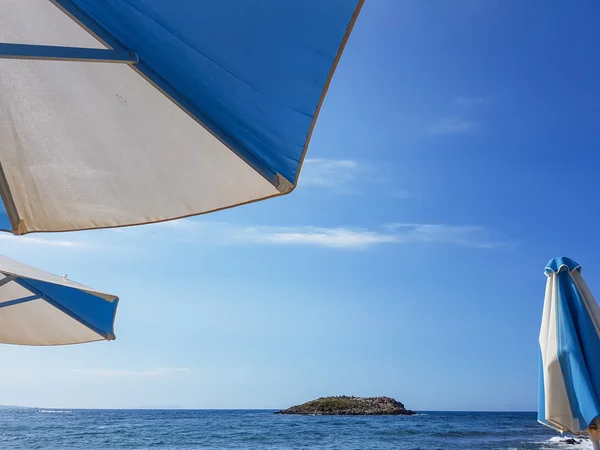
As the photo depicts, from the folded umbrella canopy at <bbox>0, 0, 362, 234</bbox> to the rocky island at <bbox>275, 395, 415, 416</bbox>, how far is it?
65.1m

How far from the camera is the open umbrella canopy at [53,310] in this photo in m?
4.55

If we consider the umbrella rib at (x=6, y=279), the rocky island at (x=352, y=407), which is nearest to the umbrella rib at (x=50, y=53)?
the umbrella rib at (x=6, y=279)

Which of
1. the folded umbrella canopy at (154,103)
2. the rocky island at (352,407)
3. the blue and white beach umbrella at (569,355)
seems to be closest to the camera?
the folded umbrella canopy at (154,103)

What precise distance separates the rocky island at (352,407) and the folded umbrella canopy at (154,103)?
65.1m

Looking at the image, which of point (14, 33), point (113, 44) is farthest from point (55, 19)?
point (113, 44)

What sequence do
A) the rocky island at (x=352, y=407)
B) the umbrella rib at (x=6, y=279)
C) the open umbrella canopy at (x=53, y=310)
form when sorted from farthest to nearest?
the rocky island at (x=352, y=407)
the open umbrella canopy at (x=53, y=310)
the umbrella rib at (x=6, y=279)

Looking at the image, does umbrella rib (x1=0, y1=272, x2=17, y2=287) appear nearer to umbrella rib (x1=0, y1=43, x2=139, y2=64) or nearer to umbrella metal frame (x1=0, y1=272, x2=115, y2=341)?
umbrella metal frame (x1=0, y1=272, x2=115, y2=341)

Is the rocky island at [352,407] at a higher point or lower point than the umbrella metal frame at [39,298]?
higher

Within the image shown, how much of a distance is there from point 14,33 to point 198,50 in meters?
1.10

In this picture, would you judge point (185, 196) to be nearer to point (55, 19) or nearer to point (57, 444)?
point (55, 19)

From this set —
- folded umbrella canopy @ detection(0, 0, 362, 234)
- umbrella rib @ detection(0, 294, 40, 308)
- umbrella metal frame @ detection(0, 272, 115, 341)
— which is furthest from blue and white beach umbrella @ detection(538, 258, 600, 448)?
umbrella rib @ detection(0, 294, 40, 308)

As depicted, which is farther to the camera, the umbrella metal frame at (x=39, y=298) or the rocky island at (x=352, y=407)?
the rocky island at (x=352, y=407)

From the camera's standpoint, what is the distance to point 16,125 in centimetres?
263

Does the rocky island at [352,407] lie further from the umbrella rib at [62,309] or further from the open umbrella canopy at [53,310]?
the umbrella rib at [62,309]
